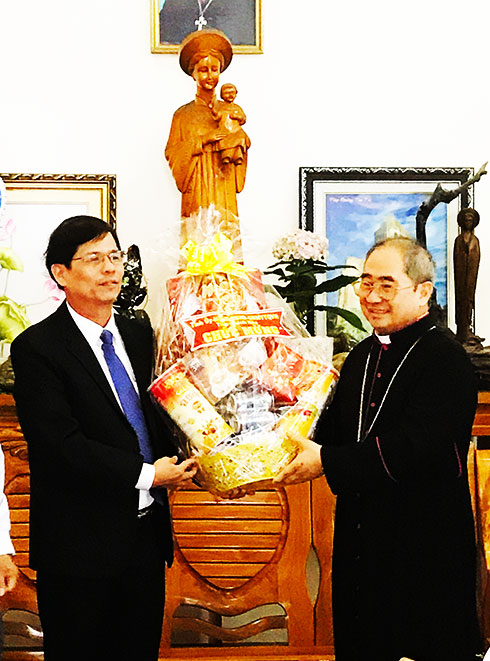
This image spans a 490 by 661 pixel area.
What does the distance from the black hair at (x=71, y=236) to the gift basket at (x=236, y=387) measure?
10.6 inches

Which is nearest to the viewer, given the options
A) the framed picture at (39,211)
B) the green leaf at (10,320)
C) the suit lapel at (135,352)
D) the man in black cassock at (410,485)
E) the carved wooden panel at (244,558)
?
the man in black cassock at (410,485)

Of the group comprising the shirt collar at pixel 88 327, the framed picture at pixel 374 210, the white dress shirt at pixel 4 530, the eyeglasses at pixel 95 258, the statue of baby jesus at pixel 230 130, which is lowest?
the white dress shirt at pixel 4 530

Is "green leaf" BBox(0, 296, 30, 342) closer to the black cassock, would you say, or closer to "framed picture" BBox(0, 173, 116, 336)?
"framed picture" BBox(0, 173, 116, 336)

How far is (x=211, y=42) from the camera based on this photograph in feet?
10.0

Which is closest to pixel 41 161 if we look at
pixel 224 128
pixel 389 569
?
pixel 224 128

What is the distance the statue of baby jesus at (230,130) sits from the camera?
3141 millimetres

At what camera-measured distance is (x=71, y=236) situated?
217 centimetres

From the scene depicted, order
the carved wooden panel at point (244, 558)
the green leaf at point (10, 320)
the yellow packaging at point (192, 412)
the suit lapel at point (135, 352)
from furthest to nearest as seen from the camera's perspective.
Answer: the green leaf at point (10, 320) → the carved wooden panel at point (244, 558) → the suit lapel at point (135, 352) → the yellow packaging at point (192, 412)

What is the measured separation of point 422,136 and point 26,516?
207 cm

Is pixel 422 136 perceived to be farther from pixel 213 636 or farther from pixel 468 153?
pixel 213 636

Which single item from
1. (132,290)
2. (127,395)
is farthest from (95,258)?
(132,290)

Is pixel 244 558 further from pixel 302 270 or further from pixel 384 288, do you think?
pixel 384 288

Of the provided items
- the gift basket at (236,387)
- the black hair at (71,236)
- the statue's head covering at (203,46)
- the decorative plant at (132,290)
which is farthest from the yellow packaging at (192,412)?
the statue's head covering at (203,46)

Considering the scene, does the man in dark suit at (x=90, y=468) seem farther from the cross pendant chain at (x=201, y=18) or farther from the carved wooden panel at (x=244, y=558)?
the cross pendant chain at (x=201, y=18)
